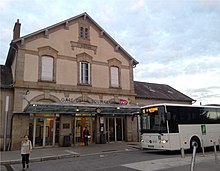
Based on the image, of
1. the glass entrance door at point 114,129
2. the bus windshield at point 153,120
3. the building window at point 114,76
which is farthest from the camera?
the building window at point 114,76

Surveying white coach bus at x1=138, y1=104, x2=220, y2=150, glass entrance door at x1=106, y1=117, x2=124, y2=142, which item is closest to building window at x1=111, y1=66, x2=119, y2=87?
glass entrance door at x1=106, y1=117, x2=124, y2=142

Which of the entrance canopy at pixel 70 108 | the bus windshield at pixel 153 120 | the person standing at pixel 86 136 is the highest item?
the entrance canopy at pixel 70 108

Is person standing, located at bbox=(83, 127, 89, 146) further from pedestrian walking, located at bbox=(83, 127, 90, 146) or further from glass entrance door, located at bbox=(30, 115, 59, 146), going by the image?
glass entrance door, located at bbox=(30, 115, 59, 146)

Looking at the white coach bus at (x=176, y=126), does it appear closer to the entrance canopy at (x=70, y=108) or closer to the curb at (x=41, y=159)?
the entrance canopy at (x=70, y=108)

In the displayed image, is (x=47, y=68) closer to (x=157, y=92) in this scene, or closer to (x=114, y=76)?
(x=114, y=76)

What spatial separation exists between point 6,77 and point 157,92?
54.7 ft

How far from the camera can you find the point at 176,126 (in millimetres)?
13766

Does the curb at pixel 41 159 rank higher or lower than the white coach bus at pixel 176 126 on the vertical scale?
lower

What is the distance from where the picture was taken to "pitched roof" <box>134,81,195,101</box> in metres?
25.0

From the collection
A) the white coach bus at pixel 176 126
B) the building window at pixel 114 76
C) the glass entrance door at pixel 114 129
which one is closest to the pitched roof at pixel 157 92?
the building window at pixel 114 76

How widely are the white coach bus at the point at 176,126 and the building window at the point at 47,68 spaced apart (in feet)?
27.5

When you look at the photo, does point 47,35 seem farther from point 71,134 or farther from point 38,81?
point 71,134

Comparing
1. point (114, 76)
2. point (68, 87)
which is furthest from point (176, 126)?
point (114, 76)

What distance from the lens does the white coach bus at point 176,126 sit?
1345 cm
